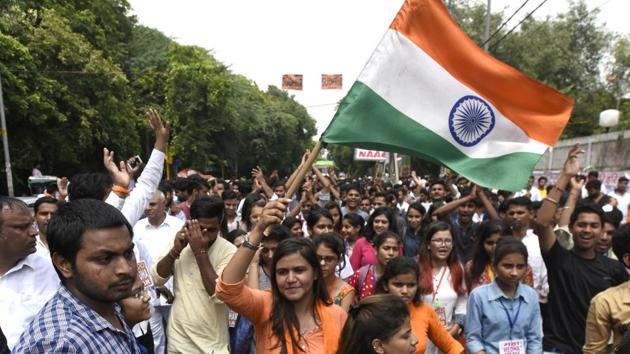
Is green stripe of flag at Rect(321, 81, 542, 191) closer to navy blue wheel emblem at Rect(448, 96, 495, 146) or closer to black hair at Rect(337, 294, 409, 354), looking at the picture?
navy blue wheel emblem at Rect(448, 96, 495, 146)

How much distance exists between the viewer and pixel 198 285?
320 centimetres

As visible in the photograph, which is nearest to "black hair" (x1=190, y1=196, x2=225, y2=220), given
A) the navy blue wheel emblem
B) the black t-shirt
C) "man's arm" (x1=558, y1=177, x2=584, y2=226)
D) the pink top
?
the navy blue wheel emblem

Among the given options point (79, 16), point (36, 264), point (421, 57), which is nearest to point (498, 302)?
point (421, 57)

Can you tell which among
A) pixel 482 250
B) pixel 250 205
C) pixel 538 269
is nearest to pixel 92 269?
pixel 482 250

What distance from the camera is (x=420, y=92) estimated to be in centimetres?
368

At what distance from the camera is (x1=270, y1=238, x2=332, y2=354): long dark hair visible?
237cm

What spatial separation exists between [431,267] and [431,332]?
0.88 meters

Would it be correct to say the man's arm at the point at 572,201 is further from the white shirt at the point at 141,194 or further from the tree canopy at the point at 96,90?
the tree canopy at the point at 96,90

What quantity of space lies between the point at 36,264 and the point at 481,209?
562 cm

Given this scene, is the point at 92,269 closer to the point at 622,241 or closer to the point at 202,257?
the point at 202,257

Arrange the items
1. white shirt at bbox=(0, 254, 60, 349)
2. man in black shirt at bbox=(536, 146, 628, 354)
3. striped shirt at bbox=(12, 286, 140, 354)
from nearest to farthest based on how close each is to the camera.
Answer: striped shirt at bbox=(12, 286, 140, 354) → white shirt at bbox=(0, 254, 60, 349) → man in black shirt at bbox=(536, 146, 628, 354)

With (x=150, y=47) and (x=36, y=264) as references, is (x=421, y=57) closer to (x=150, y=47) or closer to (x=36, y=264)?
(x=36, y=264)

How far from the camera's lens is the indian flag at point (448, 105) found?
11.5ft

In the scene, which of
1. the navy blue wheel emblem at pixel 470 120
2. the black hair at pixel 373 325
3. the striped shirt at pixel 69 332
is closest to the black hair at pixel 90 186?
the striped shirt at pixel 69 332
